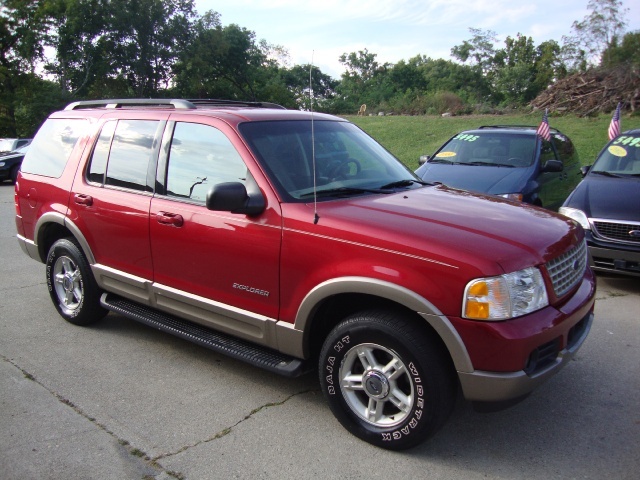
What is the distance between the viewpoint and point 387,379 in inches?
124

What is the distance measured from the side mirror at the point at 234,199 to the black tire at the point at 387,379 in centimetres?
89

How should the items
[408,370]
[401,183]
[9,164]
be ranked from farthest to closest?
1. [9,164]
2. [401,183]
3. [408,370]

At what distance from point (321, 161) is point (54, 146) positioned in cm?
282

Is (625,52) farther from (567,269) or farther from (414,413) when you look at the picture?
(414,413)

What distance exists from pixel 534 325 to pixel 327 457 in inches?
52.6

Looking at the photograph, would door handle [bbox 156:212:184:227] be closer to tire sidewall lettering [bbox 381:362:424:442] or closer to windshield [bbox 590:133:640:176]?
tire sidewall lettering [bbox 381:362:424:442]

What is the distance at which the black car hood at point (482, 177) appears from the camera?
7.56 m

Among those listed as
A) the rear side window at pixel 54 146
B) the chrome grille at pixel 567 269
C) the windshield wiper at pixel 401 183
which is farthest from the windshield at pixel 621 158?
the rear side window at pixel 54 146

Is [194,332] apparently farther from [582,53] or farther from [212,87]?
[212,87]

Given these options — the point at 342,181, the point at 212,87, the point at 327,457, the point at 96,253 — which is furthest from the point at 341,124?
the point at 212,87

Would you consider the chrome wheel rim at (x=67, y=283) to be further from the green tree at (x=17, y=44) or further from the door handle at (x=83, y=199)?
the green tree at (x=17, y=44)

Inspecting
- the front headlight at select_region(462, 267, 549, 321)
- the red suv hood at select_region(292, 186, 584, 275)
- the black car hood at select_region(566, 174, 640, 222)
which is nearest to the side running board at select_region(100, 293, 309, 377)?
the red suv hood at select_region(292, 186, 584, 275)

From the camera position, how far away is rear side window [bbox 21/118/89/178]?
511 cm

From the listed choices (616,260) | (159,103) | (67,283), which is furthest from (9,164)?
(616,260)
